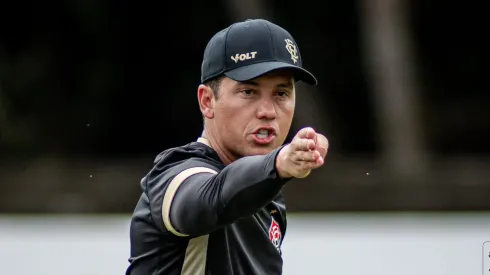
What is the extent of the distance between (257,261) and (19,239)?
284 cm

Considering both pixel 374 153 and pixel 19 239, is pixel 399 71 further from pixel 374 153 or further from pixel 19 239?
pixel 19 239

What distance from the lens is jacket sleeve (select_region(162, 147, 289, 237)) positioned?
8.64 ft

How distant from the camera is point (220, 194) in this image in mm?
2678

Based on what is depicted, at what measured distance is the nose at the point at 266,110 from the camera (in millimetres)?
2957

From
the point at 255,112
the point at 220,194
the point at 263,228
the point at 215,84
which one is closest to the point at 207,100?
the point at 215,84

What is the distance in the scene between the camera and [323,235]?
19.6ft

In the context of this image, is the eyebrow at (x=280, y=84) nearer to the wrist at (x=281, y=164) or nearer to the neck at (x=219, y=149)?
the neck at (x=219, y=149)

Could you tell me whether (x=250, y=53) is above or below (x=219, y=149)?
above

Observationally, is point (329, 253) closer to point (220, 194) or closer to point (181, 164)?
point (181, 164)

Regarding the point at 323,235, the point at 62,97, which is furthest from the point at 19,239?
the point at 62,97

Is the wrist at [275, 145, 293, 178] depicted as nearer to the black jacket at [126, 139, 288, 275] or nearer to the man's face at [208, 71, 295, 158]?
the black jacket at [126, 139, 288, 275]

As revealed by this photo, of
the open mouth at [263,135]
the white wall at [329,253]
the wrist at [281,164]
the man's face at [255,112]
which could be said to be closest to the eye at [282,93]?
the man's face at [255,112]

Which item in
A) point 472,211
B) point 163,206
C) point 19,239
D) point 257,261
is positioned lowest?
point 472,211

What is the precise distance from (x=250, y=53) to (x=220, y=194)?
0.47 meters
